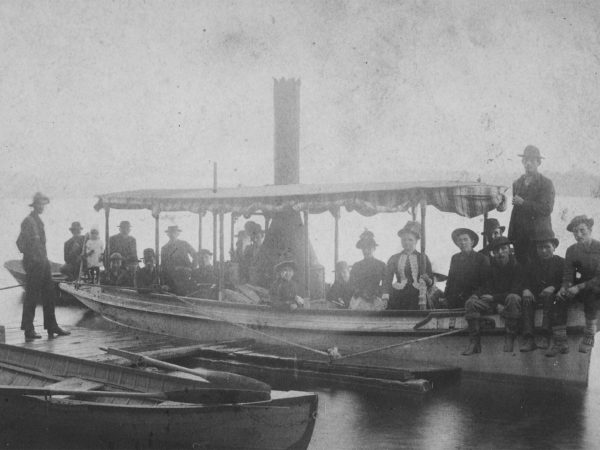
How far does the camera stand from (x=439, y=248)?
50938 millimetres

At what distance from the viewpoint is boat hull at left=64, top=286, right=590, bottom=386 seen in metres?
8.31

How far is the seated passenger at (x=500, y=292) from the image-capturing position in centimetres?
816

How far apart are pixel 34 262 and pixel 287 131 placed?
7639 mm

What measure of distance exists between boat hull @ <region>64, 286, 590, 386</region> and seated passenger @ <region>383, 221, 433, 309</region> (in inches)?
15.2

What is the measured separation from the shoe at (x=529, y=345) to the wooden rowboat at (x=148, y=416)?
12.7ft

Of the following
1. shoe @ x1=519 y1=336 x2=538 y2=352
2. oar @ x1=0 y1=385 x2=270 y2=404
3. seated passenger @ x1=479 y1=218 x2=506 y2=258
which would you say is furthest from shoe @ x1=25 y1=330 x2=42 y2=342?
shoe @ x1=519 y1=336 x2=538 y2=352

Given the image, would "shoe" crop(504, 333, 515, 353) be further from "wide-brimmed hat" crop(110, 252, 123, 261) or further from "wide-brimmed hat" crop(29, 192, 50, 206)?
"wide-brimmed hat" crop(110, 252, 123, 261)

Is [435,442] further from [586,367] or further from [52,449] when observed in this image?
[52,449]

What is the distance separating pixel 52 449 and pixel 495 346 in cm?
573

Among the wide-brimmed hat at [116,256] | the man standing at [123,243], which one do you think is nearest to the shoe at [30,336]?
the wide-brimmed hat at [116,256]

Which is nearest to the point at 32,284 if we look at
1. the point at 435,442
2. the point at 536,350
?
the point at 435,442

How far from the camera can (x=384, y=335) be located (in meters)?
9.10

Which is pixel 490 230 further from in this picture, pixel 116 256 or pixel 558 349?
pixel 116 256

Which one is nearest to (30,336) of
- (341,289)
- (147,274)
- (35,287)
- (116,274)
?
(35,287)
